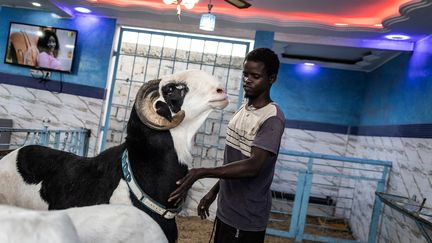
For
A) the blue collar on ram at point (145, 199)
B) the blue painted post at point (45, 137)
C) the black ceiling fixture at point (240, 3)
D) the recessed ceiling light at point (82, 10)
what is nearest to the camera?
the blue collar on ram at point (145, 199)

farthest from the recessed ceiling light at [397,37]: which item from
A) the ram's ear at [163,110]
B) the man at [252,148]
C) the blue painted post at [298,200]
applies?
the ram's ear at [163,110]

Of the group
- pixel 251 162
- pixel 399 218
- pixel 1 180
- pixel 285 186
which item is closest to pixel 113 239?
pixel 251 162

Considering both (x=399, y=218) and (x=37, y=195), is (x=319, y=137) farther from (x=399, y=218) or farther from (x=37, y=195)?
(x=37, y=195)

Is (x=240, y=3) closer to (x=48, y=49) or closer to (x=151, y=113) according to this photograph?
(x=151, y=113)

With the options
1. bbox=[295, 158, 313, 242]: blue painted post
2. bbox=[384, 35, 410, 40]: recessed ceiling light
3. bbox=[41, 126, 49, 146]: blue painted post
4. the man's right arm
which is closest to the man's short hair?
the man's right arm

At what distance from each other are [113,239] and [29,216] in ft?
0.35

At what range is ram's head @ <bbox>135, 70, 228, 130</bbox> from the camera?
143cm

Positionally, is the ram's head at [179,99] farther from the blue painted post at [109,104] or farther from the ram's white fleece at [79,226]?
the blue painted post at [109,104]

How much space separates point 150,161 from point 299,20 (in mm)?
3959

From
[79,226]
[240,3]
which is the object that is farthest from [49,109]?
[79,226]

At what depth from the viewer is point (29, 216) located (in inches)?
14.8

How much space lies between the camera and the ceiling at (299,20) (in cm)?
427

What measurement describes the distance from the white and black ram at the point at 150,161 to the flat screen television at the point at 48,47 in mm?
4640

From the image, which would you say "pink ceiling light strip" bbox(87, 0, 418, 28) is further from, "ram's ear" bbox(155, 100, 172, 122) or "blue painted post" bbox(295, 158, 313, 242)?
"ram's ear" bbox(155, 100, 172, 122)
